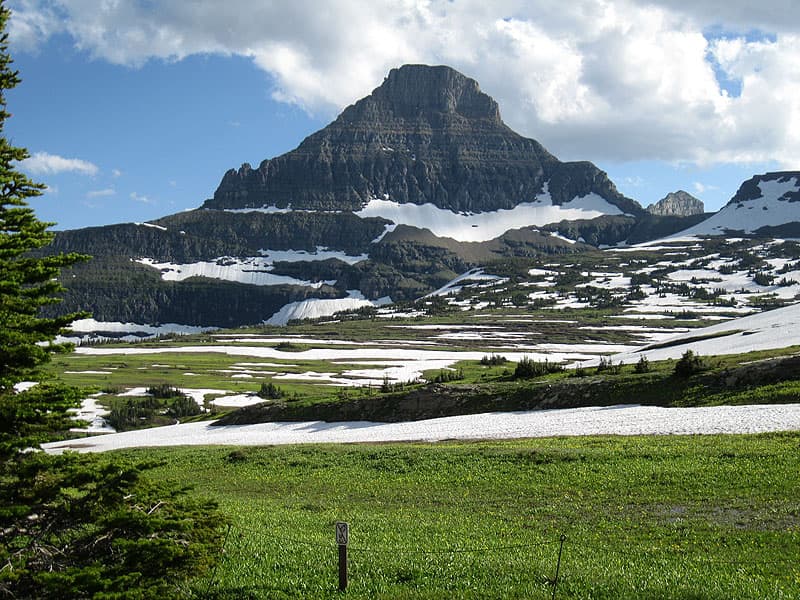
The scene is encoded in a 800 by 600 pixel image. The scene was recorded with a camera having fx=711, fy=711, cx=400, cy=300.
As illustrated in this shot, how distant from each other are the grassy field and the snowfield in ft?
14.2

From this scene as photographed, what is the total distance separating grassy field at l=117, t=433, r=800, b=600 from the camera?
16141 mm

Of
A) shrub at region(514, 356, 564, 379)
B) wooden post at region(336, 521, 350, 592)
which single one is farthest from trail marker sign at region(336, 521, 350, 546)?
shrub at region(514, 356, 564, 379)

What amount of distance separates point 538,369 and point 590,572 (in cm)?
5271

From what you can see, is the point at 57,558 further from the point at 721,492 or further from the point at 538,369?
the point at 538,369

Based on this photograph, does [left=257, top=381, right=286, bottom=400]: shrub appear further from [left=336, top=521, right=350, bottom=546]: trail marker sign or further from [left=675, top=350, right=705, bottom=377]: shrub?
[left=336, top=521, right=350, bottom=546]: trail marker sign

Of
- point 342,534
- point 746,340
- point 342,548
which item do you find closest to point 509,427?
point 342,548

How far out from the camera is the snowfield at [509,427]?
39.9 m

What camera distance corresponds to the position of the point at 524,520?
23.2 meters

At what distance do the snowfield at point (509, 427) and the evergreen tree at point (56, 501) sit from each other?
655 inches

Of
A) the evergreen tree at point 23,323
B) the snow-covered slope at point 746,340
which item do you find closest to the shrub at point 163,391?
the snow-covered slope at point 746,340

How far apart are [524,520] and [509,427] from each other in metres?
26.7

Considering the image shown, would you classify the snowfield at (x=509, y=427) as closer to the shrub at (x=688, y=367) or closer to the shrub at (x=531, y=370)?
the shrub at (x=688, y=367)

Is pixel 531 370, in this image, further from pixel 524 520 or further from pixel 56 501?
pixel 56 501

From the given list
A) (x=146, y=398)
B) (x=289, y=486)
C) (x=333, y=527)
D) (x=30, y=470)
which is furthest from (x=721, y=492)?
(x=146, y=398)
